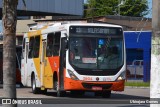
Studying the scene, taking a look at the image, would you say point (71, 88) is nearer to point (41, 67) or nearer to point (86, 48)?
point (86, 48)

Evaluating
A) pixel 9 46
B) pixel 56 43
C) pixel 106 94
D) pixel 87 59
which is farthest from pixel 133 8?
pixel 9 46

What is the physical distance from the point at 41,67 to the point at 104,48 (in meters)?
4.04

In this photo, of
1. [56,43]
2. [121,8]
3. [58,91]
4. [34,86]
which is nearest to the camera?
[58,91]

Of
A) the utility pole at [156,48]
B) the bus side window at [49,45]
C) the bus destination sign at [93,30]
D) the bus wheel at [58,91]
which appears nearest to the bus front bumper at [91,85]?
the bus wheel at [58,91]

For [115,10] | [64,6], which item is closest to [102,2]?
[115,10]

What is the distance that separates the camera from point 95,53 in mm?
22078

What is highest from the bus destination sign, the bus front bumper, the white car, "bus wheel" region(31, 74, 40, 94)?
the bus destination sign

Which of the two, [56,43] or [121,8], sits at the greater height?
[56,43]

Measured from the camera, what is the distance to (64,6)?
112 ft

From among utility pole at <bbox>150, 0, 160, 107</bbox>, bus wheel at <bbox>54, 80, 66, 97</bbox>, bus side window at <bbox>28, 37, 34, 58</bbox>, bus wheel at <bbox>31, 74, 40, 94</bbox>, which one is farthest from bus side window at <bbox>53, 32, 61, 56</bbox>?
utility pole at <bbox>150, 0, 160, 107</bbox>

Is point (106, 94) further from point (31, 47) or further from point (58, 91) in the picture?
point (31, 47)

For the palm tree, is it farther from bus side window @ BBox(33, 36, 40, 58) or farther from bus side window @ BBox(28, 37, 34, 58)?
bus side window @ BBox(28, 37, 34, 58)

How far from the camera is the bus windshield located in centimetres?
2194

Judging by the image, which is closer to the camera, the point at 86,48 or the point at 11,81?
the point at 11,81
